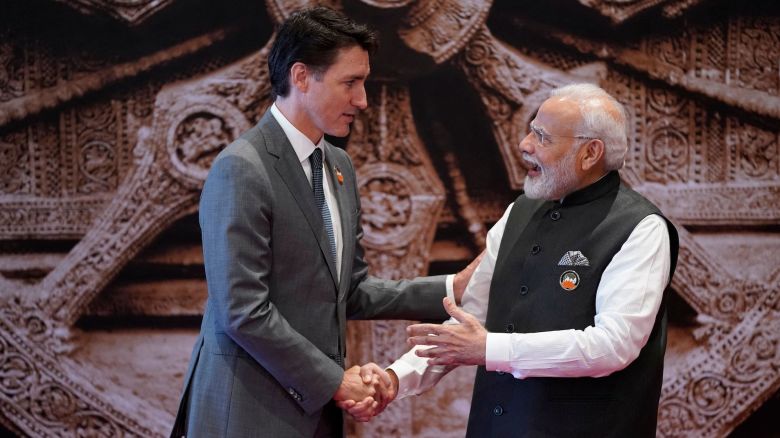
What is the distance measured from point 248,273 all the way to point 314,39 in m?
0.62

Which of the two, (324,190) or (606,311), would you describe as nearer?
(606,311)

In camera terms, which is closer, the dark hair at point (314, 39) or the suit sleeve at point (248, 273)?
the suit sleeve at point (248, 273)

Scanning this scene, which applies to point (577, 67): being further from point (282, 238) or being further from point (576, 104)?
point (282, 238)

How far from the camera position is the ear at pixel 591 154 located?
197cm

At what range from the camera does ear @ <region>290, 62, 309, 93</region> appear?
2.02 meters

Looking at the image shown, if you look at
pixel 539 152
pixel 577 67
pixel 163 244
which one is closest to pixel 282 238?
pixel 539 152

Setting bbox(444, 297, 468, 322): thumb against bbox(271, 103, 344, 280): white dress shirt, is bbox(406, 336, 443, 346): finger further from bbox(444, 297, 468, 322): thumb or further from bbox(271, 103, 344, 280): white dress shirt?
bbox(271, 103, 344, 280): white dress shirt

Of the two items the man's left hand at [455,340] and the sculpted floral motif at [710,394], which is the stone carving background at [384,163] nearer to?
the sculpted floral motif at [710,394]

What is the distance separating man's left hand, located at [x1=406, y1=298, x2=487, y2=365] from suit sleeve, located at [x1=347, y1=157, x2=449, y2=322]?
405mm

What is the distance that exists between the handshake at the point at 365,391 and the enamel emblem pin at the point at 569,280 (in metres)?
0.54

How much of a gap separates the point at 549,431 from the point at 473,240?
4.89 feet

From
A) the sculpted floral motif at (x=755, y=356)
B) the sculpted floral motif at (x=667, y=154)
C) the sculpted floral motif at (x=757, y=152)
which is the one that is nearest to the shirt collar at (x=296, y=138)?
the sculpted floral motif at (x=667, y=154)

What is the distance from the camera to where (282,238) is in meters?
1.88

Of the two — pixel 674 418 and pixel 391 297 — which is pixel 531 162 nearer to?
pixel 391 297
